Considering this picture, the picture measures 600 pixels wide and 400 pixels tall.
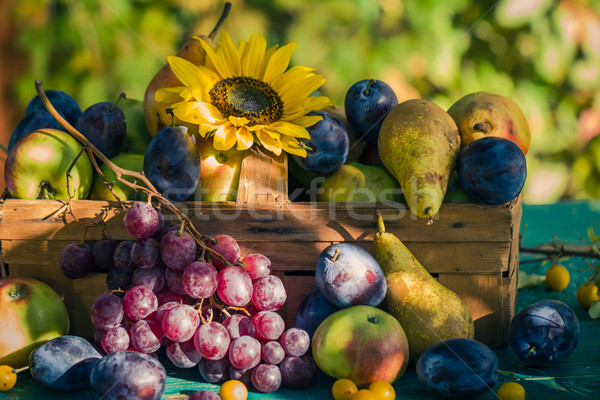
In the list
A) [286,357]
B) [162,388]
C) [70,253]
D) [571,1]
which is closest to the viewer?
[162,388]

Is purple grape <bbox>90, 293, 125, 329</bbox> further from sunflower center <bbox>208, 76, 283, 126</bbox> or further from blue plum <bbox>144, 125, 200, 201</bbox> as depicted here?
sunflower center <bbox>208, 76, 283, 126</bbox>

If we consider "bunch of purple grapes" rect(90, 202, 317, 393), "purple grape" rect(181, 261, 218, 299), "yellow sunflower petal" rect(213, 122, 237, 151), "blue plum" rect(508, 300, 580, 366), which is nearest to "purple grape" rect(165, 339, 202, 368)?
"bunch of purple grapes" rect(90, 202, 317, 393)

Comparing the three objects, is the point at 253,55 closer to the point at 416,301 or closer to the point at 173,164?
the point at 173,164

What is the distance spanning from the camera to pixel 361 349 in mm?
1098

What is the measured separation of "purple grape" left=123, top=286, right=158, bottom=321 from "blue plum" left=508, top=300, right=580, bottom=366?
78cm

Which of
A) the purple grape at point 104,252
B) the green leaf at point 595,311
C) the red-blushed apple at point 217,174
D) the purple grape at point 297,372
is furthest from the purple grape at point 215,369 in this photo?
the green leaf at point 595,311

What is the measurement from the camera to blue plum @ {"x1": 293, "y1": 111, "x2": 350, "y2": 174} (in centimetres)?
141

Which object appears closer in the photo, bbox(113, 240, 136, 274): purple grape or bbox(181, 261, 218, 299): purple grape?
bbox(181, 261, 218, 299): purple grape

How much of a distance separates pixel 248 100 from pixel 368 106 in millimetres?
314

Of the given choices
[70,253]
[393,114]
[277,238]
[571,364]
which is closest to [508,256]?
[571,364]

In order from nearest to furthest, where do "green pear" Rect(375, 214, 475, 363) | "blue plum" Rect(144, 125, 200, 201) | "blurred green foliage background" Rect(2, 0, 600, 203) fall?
"green pear" Rect(375, 214, 475, 363)
"blue plum" Rect(144, 125, 200, 201)
"blurred green foliage background" Rect(2, 0, 600, 203)

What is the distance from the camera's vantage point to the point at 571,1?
2.93 metres

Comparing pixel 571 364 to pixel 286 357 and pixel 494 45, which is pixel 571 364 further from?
pixel 494 45

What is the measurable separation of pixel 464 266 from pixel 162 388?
28.6 inches
